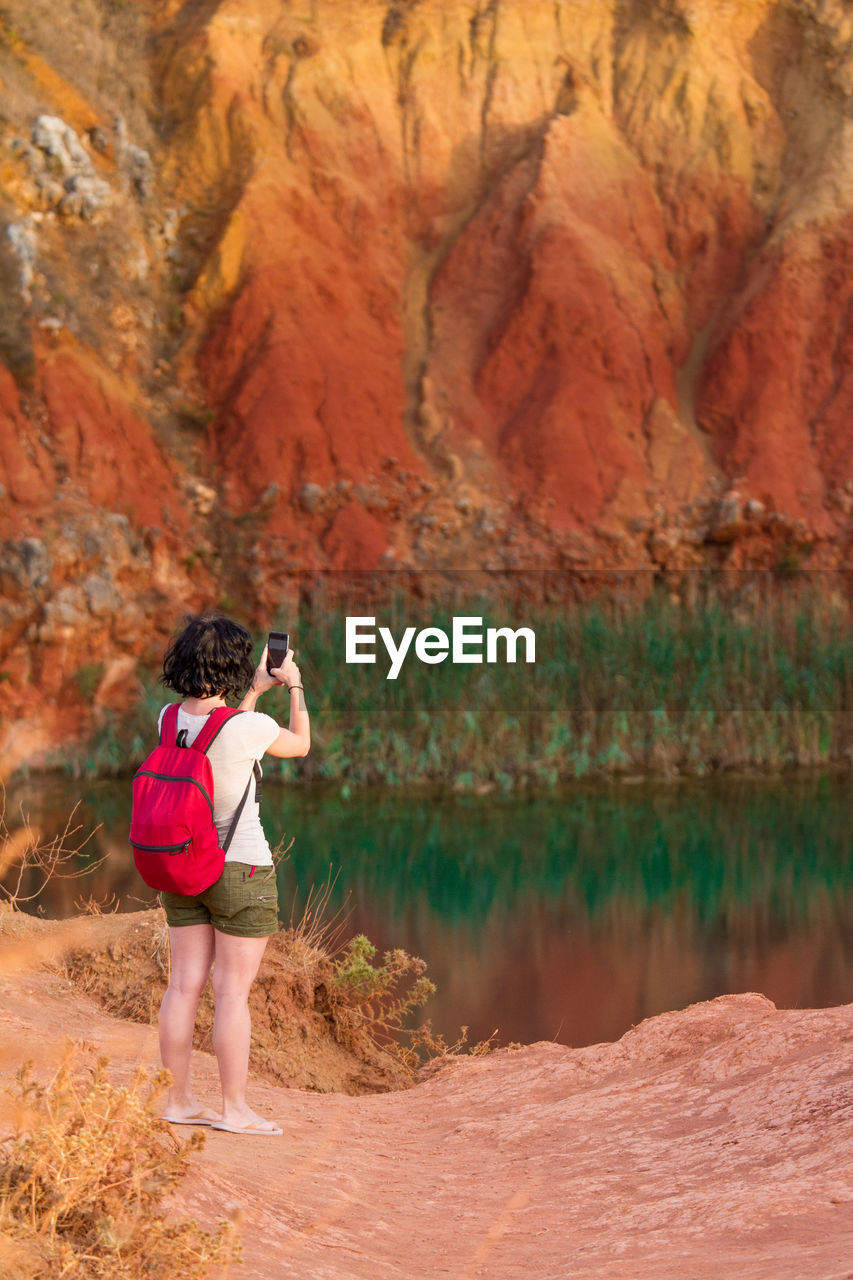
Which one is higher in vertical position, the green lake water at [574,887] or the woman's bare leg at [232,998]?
the woman's bare leg at [232,998]

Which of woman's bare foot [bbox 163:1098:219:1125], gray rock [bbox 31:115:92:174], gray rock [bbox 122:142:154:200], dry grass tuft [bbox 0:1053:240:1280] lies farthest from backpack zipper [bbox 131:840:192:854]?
gray rock [bbox 122:142:154:200]

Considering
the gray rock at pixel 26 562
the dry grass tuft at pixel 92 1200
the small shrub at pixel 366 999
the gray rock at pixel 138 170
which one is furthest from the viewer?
the gray rock at pixel 138 170

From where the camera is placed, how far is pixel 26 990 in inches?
248

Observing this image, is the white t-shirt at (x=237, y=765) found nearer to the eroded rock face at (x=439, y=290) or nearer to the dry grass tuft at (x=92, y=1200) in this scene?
the dry grass tuft at (x=92, y=1200)

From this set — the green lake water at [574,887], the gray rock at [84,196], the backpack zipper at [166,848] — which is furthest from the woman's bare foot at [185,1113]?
the gray rock at [84,196]

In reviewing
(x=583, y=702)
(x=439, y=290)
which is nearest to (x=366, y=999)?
(x=583, y=702)

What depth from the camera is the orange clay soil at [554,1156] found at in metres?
3.51

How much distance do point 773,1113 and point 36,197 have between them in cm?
2239

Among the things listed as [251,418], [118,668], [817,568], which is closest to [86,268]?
[251,418]

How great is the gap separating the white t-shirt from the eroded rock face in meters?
16.8

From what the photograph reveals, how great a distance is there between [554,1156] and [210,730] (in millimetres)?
1962

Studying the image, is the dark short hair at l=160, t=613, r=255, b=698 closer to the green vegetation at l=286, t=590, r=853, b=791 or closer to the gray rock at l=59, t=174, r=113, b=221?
the green vegetation at l=286, t=590, r=853, b=791

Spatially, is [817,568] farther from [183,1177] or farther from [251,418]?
[183,1177]

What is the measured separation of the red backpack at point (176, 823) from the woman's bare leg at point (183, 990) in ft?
0.82
